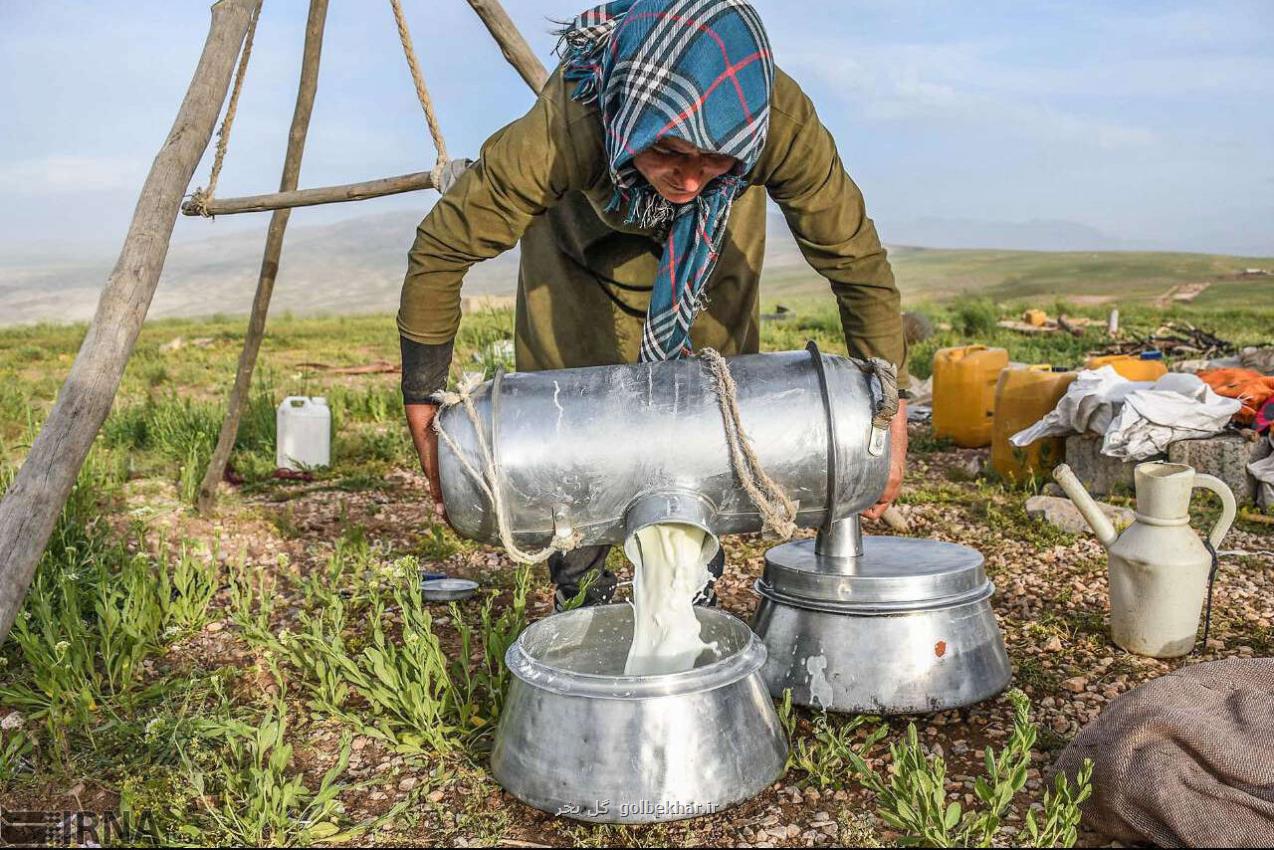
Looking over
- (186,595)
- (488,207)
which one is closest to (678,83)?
(488,207)

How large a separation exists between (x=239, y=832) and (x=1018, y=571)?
2.83m

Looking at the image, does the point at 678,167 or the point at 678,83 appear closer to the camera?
the point at 678,83

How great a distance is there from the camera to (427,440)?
7.68 feet

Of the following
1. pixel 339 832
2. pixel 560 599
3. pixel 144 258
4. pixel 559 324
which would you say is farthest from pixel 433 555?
pixel 339 832

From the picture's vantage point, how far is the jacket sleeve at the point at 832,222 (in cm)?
228

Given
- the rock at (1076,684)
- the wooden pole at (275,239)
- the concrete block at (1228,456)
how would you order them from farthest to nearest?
1. the concrete block at (1228,456)
2. the wooden pole at (275,239)
3. the rock at (1076,684)

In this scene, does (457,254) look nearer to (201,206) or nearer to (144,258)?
(144,258)

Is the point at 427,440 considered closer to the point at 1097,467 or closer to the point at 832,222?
the point at 832,222

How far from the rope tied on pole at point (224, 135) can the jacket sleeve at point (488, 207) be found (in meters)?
1.57

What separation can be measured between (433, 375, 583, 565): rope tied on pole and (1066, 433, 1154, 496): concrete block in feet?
12.1

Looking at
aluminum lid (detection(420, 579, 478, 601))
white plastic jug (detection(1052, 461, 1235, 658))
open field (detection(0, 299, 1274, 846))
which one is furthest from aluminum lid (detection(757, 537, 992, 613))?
aluminum lid (detection(420, 579, 478, 601))

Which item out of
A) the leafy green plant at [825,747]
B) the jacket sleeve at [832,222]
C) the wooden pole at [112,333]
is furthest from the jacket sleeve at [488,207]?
the leafy green plant at [825,747]

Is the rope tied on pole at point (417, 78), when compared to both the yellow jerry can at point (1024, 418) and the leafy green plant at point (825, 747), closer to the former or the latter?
the leafy green plant at point (825, 747)

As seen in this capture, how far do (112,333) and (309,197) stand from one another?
1476mm
